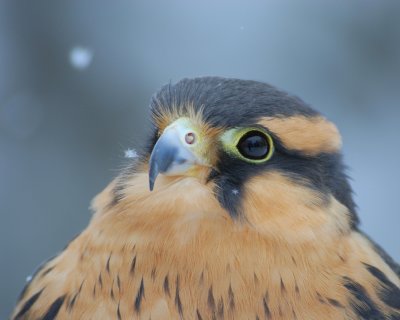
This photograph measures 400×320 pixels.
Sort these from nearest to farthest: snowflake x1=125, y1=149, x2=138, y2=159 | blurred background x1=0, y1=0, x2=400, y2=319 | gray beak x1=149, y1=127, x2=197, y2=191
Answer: gray beak x1=149, y1=127, x2=197, y2=191
snowflake x1=125, y1=149, x2=138, y2=159
blurred background x1=0, y1=0, x2=400, y2=319

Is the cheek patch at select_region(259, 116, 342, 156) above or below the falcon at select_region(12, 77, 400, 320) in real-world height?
above

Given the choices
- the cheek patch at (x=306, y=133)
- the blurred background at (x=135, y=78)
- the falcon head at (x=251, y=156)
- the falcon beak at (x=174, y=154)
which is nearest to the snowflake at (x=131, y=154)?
the falcon head at (x=251, y=156)

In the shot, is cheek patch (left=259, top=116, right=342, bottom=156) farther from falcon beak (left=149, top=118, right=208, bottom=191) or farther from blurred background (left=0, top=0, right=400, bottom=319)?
blurred background (left=0, top=0, right=400, bottom=319)

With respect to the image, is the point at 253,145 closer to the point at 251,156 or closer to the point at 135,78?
the point at 251,156

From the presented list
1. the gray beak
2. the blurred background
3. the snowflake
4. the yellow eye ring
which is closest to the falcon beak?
the gray beak

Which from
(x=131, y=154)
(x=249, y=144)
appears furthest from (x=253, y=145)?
(x=131, y=154)

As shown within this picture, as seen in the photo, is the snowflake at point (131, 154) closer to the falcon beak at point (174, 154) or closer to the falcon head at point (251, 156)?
the falcon head at point (251, 156)

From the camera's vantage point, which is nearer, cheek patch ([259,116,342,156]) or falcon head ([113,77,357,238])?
falcon head ([113,77,357,238])
